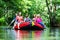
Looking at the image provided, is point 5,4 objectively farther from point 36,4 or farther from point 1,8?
point 36,4

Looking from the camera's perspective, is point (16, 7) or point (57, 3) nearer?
point (16, 7)

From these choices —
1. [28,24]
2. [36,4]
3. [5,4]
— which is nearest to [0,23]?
[36,4]

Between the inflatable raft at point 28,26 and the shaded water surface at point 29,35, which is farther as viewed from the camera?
the inflatable raft at point 28,26

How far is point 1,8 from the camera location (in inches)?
1670

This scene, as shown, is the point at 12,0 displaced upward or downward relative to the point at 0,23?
upward

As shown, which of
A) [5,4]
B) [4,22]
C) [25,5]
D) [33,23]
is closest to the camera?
[33,23]

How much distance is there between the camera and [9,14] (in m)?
48.6

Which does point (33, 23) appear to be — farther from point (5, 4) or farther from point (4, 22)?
point (4, 22)

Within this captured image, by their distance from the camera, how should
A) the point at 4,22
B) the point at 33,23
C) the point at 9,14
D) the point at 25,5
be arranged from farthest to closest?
the point at 4,22 → the point at 9,14 → the point at 25,5 → the point at 33,23

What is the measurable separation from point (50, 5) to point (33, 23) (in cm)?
2138

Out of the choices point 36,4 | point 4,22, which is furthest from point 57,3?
point 4,22

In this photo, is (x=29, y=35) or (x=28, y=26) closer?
(x=29, y=35)

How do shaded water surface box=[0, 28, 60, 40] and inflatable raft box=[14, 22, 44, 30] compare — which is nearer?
shaded water surface box=[0, 28, 60, 40]

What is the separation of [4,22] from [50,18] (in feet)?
27.1
